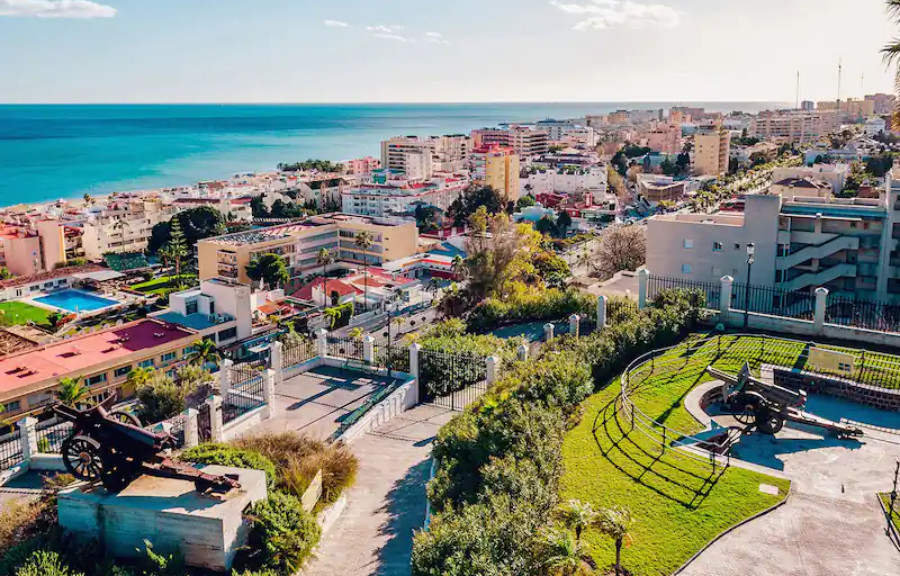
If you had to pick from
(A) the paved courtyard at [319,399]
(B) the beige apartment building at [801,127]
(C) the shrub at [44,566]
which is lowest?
(A) the paved courtyard at [319,399]

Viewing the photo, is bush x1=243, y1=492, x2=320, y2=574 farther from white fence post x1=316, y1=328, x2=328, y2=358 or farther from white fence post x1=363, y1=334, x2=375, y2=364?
white fence post x1=316, y1=328, x2=328, y2=358

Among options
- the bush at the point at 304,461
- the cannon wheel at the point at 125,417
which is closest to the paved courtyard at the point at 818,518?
the bush at the point at 304,461

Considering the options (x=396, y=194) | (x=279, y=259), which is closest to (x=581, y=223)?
(x=396, y=194)

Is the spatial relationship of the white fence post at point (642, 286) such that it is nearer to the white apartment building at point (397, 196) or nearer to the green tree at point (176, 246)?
the green tree at point (176, 246)

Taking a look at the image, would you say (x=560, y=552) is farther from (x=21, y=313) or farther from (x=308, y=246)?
(x=308, y=246)

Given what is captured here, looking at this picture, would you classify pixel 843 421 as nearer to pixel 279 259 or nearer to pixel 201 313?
pixel 201 313

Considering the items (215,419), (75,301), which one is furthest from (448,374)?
(75,301)

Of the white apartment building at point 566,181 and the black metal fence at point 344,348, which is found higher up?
the white apartment building at point 566,181
